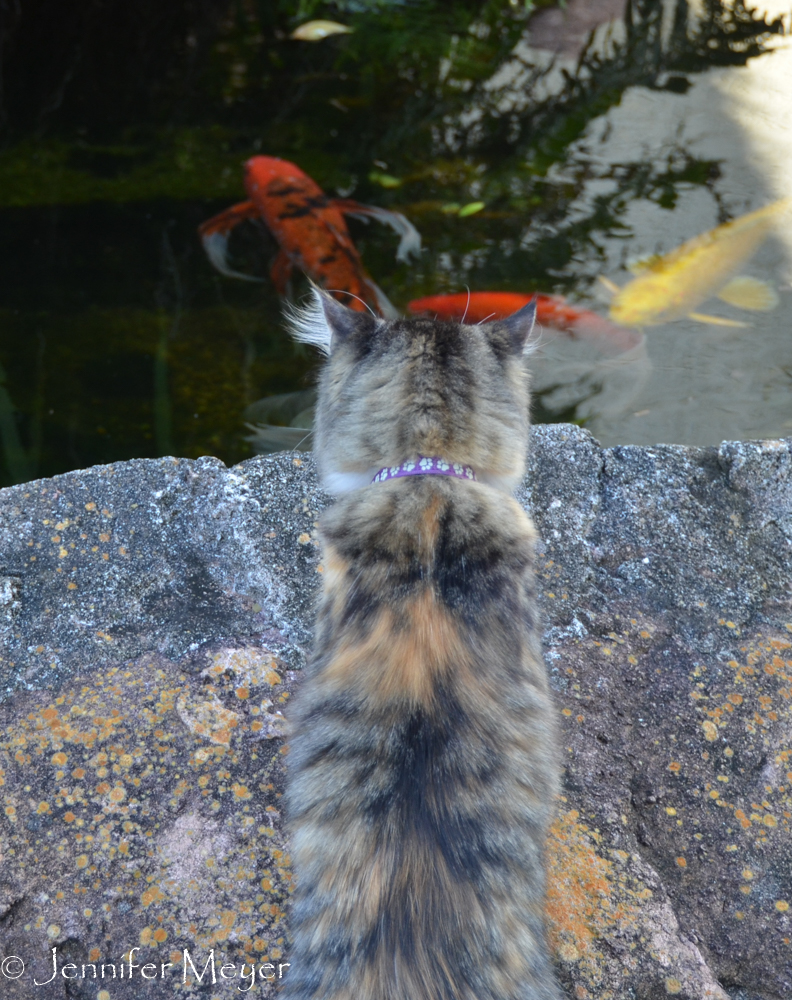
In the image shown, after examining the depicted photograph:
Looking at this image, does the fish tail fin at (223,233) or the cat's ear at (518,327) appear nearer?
the cat's ear at (518,327)

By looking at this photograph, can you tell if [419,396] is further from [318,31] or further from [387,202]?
[318,31]

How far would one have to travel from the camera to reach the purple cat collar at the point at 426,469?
1.76 meters

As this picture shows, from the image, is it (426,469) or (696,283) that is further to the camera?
(696,283)

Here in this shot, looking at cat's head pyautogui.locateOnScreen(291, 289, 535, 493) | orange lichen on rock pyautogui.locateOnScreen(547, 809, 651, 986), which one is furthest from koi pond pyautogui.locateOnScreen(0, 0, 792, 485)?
orange lichen on rock pyautogui.locateOnScreen(547, 809, 651, 986)

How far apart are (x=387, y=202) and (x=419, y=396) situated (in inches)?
136

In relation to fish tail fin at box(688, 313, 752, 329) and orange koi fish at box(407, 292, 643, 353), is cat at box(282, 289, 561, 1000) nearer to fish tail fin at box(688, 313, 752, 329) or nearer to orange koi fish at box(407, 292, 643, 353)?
orange koi fish at box(407, 292, 643, 353)

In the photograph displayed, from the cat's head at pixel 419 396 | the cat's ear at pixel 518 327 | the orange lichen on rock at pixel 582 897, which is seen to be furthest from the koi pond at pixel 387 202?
the orange lichen on rock at pixel 582 897

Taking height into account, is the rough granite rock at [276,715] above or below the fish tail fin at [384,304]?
above

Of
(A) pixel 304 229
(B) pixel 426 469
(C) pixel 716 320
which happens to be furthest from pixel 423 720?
(A) pixel 304 229

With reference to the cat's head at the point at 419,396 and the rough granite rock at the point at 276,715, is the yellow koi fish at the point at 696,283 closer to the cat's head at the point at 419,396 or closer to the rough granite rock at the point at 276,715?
the rough granite rock at the point at 276,715

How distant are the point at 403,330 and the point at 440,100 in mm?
4317

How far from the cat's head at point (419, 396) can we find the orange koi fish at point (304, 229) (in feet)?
7.17

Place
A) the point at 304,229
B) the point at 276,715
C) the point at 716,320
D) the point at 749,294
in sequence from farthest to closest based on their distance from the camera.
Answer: the point at 304,229
the point at 749,294
the point at 716,320
the point at 276,715

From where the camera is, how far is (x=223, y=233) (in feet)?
15.3
